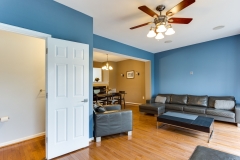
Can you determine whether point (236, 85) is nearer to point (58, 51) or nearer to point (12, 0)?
point (58, 51)

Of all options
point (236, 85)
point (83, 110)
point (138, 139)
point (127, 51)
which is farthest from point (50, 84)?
point (236, 85)

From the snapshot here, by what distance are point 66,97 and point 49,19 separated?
4.55ft

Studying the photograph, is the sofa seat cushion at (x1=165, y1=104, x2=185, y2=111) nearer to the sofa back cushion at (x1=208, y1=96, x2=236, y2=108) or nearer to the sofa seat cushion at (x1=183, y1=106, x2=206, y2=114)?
the sofa seat cushion at (x1=183, y1=106, x2=206, y2=114)

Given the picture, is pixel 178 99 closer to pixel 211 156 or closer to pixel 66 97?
pixel 211 156

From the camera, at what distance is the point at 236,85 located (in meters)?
4.04

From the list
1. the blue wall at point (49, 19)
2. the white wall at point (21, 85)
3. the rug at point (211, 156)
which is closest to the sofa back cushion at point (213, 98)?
the rug at point (211, 156)

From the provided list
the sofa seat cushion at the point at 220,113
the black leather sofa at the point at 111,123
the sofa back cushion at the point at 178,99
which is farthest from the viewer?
the sofa back cushion at the point at 178,99

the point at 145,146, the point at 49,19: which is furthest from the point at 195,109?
the point at 49,19

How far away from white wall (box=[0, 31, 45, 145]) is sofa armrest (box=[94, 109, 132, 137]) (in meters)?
1.51

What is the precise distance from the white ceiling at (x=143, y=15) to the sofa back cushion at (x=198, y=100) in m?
2.16

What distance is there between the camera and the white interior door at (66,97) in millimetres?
2074

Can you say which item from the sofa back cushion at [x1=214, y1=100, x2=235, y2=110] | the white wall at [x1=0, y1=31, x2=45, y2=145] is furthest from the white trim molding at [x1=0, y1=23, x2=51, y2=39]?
the sofa back cushion at [x1=214, y1=100, x2=235, y2=110]

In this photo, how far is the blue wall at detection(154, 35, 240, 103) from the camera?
4105 mm

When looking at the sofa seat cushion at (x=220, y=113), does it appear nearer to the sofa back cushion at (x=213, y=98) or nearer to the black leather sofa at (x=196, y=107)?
the black leather sofa at (x=196, y=107)
